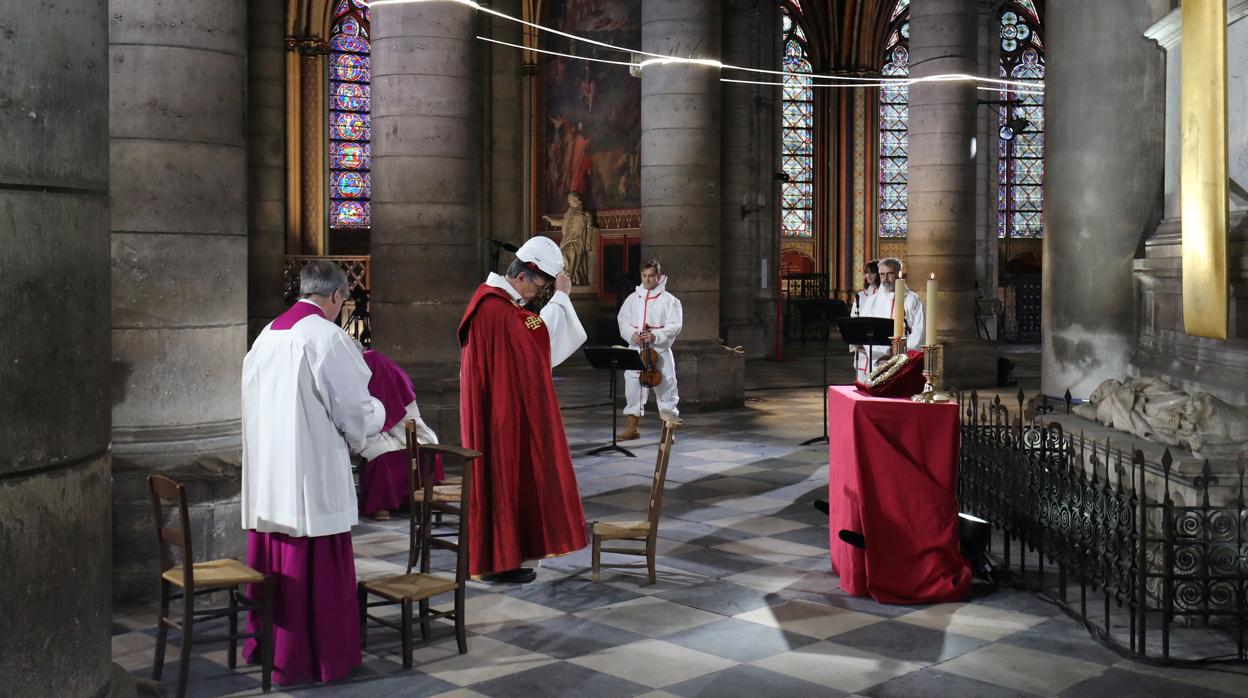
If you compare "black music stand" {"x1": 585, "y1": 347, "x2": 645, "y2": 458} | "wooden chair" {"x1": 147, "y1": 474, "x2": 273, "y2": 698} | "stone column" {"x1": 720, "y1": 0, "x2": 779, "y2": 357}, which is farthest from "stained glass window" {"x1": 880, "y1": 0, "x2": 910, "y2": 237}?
"wooden chair" {"x1": 147, "y1": 474, "x2": 273, "y2": 698}

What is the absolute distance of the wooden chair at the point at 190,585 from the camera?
5238mm

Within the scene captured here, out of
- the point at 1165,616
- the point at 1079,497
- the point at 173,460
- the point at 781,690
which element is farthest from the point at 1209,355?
the point at 173,460

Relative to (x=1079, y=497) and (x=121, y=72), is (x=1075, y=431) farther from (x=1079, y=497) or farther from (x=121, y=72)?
(x=121, y=72)

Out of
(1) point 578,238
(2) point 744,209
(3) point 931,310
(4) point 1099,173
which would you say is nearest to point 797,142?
(2) point 744,209

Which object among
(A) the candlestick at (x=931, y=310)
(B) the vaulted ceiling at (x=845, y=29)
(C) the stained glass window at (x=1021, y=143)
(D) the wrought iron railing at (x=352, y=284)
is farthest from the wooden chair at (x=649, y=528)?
(C) the stained glass window at (x=1021, y=143)

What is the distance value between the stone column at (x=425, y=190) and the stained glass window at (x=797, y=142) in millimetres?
22209

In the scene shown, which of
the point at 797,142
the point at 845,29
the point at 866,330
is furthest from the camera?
the point at 797,142

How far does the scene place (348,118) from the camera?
98.9 feet

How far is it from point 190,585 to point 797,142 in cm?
3000

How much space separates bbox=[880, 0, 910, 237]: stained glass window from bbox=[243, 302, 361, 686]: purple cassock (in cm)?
2986

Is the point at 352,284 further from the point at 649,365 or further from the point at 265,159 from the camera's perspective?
the point at 649,365

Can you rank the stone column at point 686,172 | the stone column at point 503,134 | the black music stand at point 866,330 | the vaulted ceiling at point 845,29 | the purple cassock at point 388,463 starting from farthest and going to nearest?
the vaulted ceiling at point 845,29 < the stone column at point 503,134 < the stone column at point 686,172 < the black music stand at point 866,330 < the purple cassock at point 388,463

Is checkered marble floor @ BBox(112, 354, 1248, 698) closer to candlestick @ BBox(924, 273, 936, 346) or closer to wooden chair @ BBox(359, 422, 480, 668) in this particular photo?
wooden chair @ BBox(359, 422, 480, 668)

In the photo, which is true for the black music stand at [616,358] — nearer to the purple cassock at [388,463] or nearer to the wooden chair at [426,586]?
the purple cassock at [388,463]
